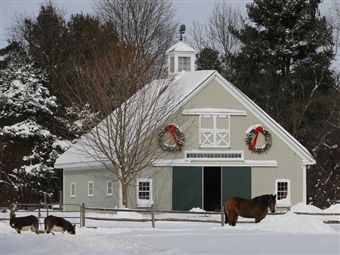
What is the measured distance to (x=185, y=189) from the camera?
39656 millimetres

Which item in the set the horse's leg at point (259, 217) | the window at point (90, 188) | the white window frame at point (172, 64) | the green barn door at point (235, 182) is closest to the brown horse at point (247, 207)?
the horse's leg at point (259, 217)

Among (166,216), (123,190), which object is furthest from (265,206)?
(123,190)

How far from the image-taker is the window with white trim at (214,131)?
40.3 m

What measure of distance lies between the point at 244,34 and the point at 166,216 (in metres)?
23.6

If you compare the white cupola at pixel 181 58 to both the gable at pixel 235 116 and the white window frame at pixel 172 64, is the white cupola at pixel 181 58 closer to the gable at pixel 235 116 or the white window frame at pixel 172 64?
the white window frame at pixel 172 64

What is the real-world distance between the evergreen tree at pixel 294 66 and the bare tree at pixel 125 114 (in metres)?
15.7

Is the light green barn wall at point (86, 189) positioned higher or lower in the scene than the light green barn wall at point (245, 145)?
lower

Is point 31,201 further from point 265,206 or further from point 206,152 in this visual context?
point 265,206

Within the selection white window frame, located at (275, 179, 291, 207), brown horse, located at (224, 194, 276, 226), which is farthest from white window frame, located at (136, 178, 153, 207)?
brown horse, located at (224, 194, 276, 226)

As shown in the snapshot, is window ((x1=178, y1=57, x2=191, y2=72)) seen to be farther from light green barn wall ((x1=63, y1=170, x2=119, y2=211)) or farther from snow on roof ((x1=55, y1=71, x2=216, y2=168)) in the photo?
light green barn wall ((x1=63, y1=170, x2=119, y2=211))

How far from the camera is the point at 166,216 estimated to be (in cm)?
3681

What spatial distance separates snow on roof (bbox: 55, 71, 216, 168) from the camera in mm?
40344

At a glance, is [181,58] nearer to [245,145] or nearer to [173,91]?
[173,91]

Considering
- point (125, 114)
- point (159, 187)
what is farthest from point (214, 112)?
point (125, 114)
